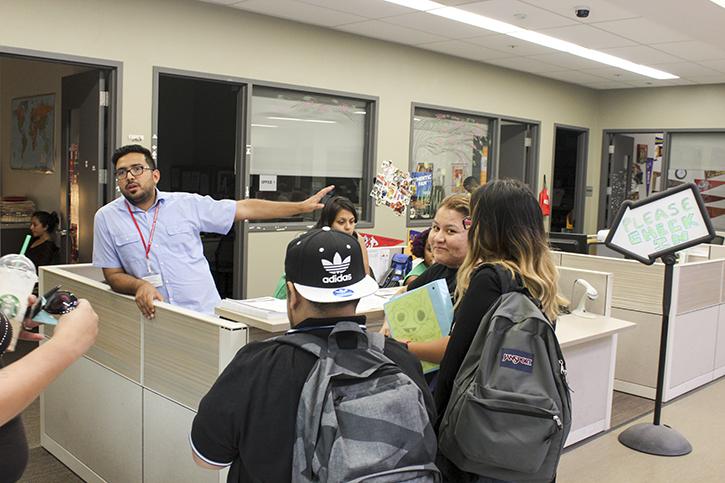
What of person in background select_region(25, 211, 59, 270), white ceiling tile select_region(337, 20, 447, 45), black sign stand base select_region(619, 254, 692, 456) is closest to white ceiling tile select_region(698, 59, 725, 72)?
white ceiling tile select_region(337, 20, 447, 45)

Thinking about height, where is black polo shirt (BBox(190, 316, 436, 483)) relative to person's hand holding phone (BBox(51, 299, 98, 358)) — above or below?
below

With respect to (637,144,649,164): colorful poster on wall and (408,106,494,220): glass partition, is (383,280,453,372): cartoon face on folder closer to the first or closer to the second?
(408,106,494,220): glass partition

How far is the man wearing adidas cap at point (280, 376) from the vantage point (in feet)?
4.52

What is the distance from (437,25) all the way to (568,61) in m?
2.41

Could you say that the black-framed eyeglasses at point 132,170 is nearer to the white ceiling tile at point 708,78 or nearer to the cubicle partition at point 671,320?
the cubicle partition at point 671,320

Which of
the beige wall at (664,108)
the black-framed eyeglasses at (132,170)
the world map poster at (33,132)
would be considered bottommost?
the black-framed eyeglasses at (132,170)

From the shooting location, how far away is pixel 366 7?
5688 millimetres

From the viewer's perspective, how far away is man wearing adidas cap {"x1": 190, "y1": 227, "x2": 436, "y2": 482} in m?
1.38

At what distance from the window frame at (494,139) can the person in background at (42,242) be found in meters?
3.48

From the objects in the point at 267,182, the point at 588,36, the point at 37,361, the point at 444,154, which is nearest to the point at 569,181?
the point at 444,154

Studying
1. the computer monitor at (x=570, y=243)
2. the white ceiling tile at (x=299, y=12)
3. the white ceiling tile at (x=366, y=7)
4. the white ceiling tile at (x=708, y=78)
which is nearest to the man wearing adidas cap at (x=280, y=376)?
the computer monitor at (x=570, y=243)

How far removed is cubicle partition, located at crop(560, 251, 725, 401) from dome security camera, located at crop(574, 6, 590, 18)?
6.63 ft

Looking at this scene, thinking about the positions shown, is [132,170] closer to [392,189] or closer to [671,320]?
[392,189]

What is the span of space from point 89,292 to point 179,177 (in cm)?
509
